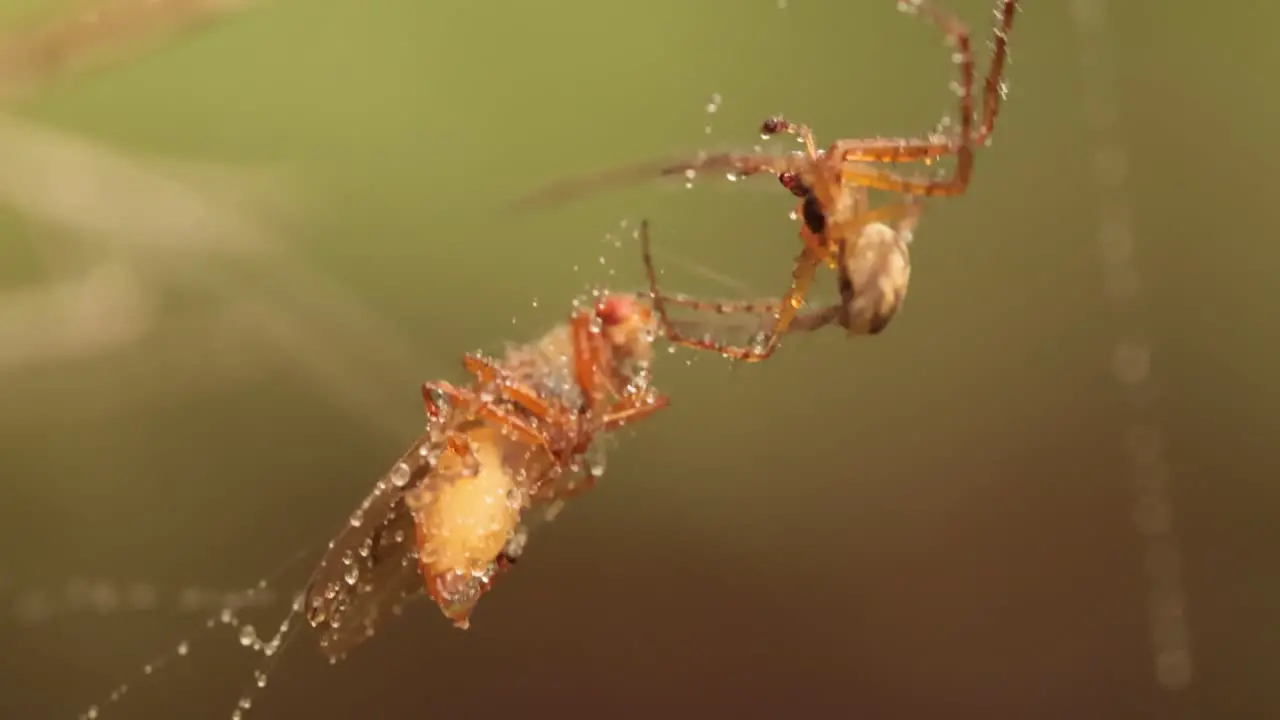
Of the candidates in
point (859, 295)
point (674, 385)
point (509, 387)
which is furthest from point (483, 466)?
point (674, 385)

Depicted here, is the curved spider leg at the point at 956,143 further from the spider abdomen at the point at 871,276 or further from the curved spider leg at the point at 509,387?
the curved spider leg at the point at 509,387

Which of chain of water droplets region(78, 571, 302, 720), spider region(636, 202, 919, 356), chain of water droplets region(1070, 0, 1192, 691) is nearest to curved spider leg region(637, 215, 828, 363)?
spider region(636, 202, 919, 356)

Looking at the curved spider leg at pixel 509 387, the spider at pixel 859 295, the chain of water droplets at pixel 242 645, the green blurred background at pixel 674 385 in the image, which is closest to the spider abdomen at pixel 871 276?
the spider at pixel 859 295

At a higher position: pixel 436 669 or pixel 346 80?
pixel 346 80

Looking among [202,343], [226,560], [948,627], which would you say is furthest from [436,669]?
[948,627]

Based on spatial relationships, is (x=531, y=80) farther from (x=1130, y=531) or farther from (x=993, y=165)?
(x=1130, y=531)

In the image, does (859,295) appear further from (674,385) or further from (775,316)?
(674,385)

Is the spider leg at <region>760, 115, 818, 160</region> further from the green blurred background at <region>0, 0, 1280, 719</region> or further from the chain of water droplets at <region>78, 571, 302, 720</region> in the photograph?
the chain of water droplets at <region>78, 571, 302, 720</region>
